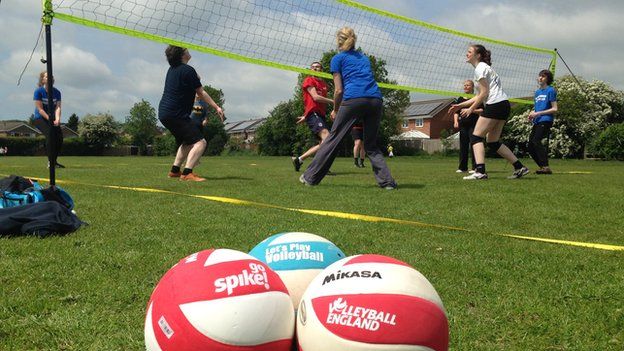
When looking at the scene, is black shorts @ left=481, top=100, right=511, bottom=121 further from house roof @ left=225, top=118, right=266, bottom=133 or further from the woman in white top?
house roof @ left=225, top=118, right=266, bottom=133

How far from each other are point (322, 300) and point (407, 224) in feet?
9.99

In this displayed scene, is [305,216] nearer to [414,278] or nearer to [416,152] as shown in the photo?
[414,278]

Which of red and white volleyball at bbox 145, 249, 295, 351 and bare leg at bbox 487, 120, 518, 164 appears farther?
bare leg at bbox 487, 120, 518, 164

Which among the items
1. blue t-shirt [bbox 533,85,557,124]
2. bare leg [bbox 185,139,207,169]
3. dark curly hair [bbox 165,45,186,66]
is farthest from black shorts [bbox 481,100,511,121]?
dark curly hair [bbox 165,45,186,66]

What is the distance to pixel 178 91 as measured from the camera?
9.14m

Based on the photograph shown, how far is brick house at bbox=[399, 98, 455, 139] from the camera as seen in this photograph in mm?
76438

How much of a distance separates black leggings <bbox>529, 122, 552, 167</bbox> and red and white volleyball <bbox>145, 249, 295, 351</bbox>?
35.9ft

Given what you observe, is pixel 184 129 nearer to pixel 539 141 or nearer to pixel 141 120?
pixel 539 141

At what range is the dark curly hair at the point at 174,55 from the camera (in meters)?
9.08

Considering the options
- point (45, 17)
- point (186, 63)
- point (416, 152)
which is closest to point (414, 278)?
point (45, 17)

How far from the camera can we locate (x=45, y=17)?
5.55 metres

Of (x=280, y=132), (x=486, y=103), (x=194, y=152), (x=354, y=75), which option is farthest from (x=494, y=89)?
(x=280, y=132)

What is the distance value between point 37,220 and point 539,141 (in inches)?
416

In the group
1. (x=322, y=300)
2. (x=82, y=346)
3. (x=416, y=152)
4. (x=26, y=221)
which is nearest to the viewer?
(x=322, y=300)
